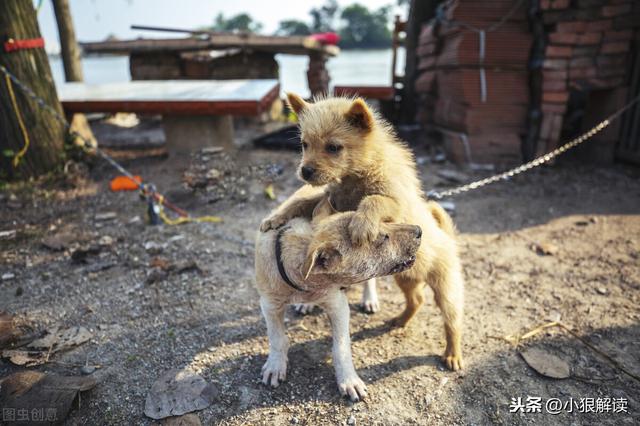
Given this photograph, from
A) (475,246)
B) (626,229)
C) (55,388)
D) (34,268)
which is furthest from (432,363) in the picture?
(34,268)

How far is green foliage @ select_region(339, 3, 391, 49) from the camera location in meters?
71.8

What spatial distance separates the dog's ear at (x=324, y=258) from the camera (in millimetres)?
2328

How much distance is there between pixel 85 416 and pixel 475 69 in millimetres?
8018

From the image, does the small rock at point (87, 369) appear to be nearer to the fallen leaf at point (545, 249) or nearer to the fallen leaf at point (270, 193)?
the fallen leaf at point (270, 193)

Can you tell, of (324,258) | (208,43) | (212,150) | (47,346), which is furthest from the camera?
(208,43)

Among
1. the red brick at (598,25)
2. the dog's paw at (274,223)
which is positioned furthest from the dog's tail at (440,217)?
the red brick at (598,25)

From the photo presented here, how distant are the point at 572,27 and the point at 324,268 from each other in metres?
7.45

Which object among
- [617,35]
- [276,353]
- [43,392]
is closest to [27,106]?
[43,392]

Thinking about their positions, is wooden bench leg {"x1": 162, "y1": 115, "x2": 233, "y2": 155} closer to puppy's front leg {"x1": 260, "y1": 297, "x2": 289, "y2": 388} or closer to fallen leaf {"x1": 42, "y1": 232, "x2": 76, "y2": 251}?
fallen leaf {"x1": 42, "y1": 232, "x2": 76, "y2": 251}

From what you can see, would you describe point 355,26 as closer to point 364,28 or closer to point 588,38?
point 364,28

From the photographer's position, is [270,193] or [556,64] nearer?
[270,193]

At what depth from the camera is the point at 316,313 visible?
409cm

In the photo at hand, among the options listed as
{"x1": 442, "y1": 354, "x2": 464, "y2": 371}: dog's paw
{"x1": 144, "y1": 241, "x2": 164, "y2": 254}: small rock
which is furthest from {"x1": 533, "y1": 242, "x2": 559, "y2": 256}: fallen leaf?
{"x1": 144, "y1": 241, "x2": 164, "y2": 254}: small rock

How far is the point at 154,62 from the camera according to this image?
11352 millimetres
